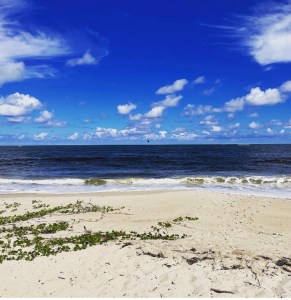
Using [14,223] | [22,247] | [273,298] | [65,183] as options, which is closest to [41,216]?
[14,223]

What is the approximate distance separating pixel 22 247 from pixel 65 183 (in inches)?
1018

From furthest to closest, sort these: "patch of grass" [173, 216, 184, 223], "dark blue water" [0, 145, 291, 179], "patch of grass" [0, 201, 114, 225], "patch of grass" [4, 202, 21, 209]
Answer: "dark blue water" [0, 145, 291, 179], "patch of grass" [4, 202, 21, 209], "patch of grass" [0, 201, 114, 225], "patch of grass" [173, 216, 184, 223]

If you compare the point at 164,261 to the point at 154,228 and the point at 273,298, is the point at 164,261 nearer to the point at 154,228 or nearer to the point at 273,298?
the point at 273,298

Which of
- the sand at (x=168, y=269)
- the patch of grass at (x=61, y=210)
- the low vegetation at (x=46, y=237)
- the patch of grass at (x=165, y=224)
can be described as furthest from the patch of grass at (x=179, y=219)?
the patch of grass at (x=61, y=210)

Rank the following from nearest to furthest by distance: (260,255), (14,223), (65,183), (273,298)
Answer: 1. (273,298)
2. (260,255)
3. (14,223)
4. (65,183)

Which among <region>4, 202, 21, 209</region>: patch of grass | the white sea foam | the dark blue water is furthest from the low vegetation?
the dark blue water

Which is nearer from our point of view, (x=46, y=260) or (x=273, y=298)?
(x=273, y=298)

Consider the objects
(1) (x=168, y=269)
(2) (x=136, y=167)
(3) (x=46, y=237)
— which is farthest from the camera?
(2) (x=136, y=167)

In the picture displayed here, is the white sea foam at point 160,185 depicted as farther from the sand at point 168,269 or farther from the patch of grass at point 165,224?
the sand at point 168,269

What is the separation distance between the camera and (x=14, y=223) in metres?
16.4

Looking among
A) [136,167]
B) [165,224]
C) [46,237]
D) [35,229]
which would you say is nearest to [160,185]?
[165,224]

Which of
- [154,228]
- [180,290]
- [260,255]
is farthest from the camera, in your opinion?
[154,228]

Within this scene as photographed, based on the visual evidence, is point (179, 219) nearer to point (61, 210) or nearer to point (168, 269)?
point (61, 210)

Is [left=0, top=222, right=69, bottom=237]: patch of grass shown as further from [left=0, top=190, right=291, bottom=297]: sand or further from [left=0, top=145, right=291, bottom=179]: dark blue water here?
[left=0, top=145, right=291, bottom=179]: dark blue water
